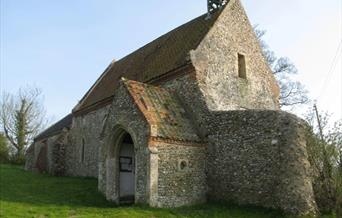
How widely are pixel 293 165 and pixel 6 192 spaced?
12417 mm

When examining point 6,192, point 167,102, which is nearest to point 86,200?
point 6,192

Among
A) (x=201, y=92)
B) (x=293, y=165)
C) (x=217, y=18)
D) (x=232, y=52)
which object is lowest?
(x=293, y=165)

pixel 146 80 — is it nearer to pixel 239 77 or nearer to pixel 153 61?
pixel 153 61

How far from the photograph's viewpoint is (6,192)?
59.1ft

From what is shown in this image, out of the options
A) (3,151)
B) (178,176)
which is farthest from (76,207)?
(3,151)

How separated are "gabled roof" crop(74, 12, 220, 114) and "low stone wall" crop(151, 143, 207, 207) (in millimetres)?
4440

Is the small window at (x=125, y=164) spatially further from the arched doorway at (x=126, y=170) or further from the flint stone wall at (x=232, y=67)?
the flint stone wall at (x=232, y=67)

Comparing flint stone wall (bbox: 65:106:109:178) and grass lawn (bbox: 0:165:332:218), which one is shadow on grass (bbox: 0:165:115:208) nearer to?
grass lawn (bbox: 0:165:332:218)

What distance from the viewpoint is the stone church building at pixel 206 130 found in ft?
48.3

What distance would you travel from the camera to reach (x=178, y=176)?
50.7ft

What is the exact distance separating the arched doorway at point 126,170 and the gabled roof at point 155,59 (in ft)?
11.9

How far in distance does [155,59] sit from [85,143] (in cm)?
785

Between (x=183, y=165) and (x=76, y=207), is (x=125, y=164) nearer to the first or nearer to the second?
(x=183, y=165)

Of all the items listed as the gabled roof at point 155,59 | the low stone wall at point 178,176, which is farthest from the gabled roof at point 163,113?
the gabled roof at point 155,59
